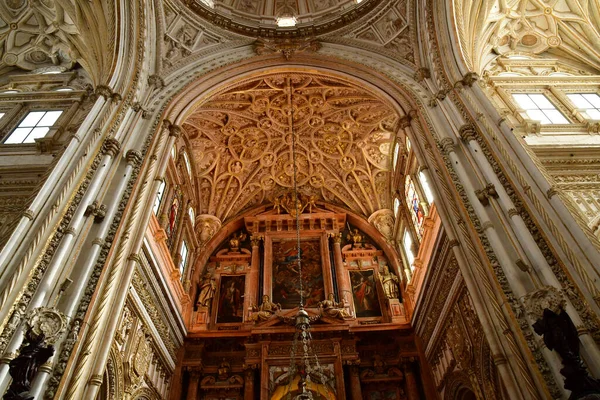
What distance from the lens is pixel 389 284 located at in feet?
50.0

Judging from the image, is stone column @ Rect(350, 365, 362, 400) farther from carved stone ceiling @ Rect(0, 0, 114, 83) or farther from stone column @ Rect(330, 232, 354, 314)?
carved stone ceiling @ Rect(0, 0, 114, 83)

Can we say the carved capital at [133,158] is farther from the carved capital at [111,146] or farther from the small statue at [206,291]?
the small statue at [206,291]

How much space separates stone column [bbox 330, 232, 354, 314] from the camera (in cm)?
1511

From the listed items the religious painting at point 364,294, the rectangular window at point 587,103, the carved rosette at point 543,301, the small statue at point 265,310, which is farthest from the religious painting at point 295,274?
the rectangular window at point 587,103

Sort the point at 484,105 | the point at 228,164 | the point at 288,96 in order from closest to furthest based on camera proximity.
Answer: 1. the point at 484,105
2. the point at 288,96
3. the point at 228,164

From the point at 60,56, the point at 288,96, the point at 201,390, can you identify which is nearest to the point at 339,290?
the point at 201,390

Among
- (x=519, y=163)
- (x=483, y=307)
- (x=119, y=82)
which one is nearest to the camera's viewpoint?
(x=483, y=307)

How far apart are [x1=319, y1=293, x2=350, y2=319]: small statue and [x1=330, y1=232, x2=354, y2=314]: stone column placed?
50cm

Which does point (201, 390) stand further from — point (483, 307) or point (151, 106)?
point (483, 307)

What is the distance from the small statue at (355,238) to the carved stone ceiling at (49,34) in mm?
10804

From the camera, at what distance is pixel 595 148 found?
973 centimetres

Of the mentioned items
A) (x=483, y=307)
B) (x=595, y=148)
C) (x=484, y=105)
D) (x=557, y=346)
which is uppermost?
(x=484, y=105)

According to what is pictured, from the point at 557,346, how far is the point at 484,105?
5928 mm

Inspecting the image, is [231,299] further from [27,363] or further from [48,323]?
[27,363]
